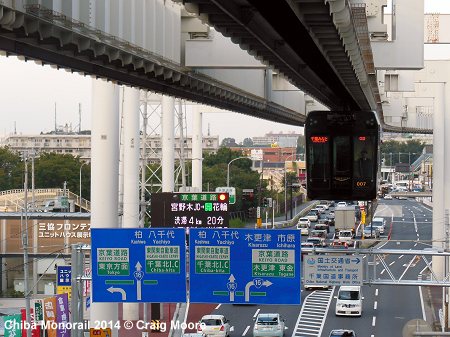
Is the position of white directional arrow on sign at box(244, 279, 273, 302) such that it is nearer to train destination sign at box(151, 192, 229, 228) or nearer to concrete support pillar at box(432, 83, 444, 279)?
train destination sign at box(151, 192, 229, 228)

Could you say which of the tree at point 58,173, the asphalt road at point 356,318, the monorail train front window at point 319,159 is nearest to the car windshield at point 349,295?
the asphalt road at point 356,318

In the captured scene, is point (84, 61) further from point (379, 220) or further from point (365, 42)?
point (379, 220)

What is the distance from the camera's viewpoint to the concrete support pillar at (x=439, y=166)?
157 feet

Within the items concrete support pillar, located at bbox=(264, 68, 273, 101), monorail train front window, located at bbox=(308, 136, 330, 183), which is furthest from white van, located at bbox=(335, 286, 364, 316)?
monorail train front window, located at bbox=(308, 136, 330, 183)

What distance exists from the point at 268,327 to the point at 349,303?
22.9 feet

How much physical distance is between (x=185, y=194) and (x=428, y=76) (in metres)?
11.5

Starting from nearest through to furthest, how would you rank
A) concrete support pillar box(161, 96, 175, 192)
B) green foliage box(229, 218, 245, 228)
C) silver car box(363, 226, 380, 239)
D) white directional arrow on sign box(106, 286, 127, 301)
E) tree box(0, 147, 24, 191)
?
white directional arrow on sign box(106, 286, 127, 301) → concrete support pillar box(161, 96, 175, 192) → silver car box(363, 226, 380, 239) → green foliage box(229, 218, 245, 228) → tree box(0, 147, 24, 191)

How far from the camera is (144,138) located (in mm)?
49000

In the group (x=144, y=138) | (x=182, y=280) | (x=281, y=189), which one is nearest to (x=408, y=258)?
(x=144, y=138)

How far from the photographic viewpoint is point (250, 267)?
21891mm

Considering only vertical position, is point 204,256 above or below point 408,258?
above

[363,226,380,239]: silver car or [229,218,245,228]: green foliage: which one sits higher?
[229,218,245,228]: green foliage

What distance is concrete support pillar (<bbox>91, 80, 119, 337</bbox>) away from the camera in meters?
27.3

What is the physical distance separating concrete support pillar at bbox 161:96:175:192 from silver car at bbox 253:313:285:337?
40.8ft
